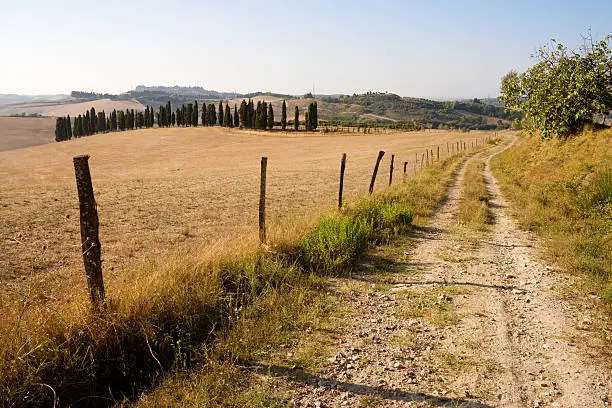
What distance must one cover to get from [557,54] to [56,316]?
→ 26.4 m

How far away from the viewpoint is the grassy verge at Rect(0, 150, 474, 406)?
416cm

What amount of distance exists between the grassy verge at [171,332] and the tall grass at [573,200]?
4.98m

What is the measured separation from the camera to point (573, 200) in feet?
44.2

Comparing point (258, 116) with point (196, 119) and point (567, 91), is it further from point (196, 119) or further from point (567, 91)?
point (567, 91)

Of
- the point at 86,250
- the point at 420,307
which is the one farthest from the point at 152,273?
the point at 420,307

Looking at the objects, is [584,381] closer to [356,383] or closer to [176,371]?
[356,383]

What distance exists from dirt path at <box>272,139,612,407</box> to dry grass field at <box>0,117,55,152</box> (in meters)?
156

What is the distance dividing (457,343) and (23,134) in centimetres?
20329

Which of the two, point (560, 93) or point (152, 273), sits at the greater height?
point (560, 93)

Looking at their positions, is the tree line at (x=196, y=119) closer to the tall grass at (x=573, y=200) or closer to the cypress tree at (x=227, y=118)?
the cypress tree at (x=227, y=118)

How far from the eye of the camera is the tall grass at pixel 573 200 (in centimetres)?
848

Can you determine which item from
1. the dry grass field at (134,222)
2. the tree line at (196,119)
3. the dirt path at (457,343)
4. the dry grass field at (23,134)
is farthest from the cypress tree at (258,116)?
the dirt path at (457,343)

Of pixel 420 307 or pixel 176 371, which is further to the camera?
pixel 420 307

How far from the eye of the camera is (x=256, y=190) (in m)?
25.7
